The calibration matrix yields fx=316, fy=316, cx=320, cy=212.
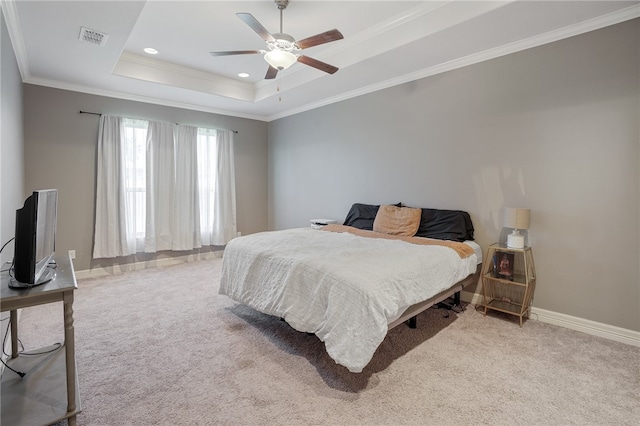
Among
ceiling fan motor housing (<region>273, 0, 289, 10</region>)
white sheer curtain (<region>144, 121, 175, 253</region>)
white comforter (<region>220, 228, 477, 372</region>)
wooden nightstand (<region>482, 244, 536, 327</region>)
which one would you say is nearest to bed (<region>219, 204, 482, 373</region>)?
white comforter (<region>220, 228, 477, 372</region>)

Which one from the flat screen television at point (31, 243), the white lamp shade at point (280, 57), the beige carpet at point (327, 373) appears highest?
the white lamp shade at point (280, 57)

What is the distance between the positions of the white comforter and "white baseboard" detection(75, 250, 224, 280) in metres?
2.43

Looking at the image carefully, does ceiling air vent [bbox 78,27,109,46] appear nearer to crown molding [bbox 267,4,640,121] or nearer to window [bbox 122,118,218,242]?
window [bbox 122,118,218,242]

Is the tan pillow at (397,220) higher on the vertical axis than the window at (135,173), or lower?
lower

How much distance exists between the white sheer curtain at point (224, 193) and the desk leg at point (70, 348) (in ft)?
13.0

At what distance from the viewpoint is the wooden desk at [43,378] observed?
4.84ft

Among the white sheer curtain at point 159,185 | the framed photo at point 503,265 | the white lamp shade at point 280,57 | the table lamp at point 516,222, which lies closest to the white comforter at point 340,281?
the framed photo at point 503,265

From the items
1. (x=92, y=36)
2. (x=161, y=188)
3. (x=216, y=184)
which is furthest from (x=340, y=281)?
(x=216, y=184)

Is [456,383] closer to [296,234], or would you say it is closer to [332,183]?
[296,234]

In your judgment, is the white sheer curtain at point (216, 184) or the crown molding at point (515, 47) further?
the white sheer curtain at point (216, 184)

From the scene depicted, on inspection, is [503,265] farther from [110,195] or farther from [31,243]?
[110,195]

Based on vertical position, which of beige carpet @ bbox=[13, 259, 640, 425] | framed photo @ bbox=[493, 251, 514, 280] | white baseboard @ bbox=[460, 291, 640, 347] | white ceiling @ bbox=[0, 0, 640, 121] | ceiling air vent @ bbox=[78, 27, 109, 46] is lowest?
beige carpet @ bbox=[13, 259, 640, 425]

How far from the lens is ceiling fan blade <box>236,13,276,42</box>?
2129 mm

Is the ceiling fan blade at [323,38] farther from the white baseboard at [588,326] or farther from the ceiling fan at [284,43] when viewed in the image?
the white baseboard at [588,326]
